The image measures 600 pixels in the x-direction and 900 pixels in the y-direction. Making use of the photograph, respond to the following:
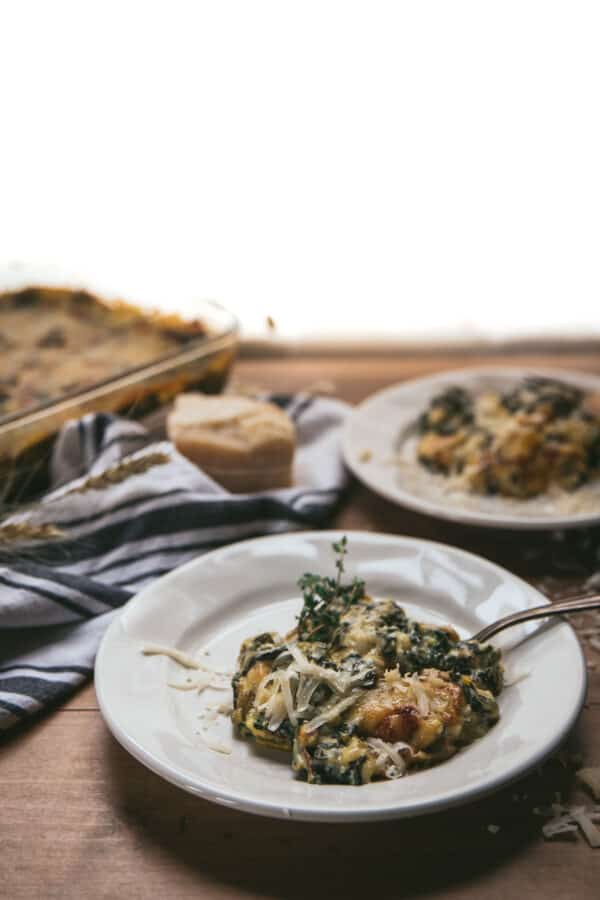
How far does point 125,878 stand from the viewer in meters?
1.30

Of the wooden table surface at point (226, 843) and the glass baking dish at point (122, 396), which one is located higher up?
the glass baking dish at point (122, 396)

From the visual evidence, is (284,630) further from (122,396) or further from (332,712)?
(122,396)

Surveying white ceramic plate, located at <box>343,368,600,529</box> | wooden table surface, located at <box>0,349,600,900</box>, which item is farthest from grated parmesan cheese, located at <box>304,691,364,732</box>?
white ceramic plate, located at <box>343,368,600,529</box>

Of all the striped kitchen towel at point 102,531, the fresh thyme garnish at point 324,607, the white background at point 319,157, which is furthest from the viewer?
the white background at point 319,157

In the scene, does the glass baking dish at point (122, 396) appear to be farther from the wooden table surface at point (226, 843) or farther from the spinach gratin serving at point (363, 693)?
the spinach gratin serving at point (363, 693)

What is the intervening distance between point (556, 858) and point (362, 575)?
0.72 meters

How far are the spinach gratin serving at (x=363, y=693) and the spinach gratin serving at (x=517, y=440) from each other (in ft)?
2.45

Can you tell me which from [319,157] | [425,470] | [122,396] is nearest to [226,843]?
[425,470]

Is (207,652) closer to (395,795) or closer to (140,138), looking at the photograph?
(395,795)

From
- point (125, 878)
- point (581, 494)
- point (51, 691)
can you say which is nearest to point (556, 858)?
point (125, 878)

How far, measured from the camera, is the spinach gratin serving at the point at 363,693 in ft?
4.42

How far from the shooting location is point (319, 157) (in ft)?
11.4

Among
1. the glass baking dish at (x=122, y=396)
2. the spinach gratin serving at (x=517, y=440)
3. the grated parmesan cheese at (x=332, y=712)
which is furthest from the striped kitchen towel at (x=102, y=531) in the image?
the grated parmesan cheese at (x=332, y=712)

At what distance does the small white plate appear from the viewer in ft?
4.18
